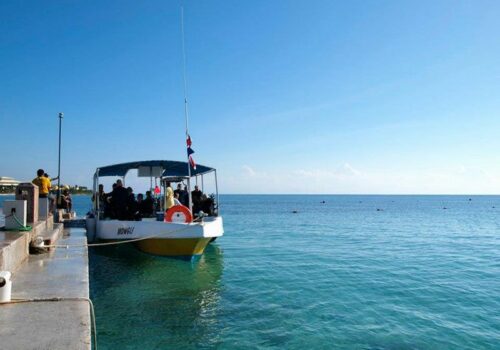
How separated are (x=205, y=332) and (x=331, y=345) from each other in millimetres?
2667

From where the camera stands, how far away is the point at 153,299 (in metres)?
11.0

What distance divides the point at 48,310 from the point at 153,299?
5.99 m

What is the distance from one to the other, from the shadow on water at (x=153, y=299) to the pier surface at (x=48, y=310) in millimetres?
1690

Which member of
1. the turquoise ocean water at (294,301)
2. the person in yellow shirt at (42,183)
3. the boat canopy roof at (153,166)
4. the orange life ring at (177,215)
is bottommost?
the turquoise ocean water at (294,301)

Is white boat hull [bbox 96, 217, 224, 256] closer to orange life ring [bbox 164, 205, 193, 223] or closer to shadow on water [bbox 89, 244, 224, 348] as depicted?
orange life ring [bbox 164, 205, 193, 223]

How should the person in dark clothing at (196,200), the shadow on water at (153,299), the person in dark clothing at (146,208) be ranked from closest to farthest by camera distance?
the shadow on water at (153,299) → the person in dark clothing at (146,208) → the person in dark clothing at (196,200)

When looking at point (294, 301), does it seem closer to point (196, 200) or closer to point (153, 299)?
point (153, 299)

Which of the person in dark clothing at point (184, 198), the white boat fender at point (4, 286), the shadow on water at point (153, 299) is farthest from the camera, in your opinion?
the person in dark clothing at point (184, 198)

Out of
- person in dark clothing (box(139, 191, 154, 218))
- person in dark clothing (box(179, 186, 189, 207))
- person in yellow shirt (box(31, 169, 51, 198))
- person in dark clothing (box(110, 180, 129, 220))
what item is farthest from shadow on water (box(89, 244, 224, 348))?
person in yellow shirt (box(31, 169, 51, 198))

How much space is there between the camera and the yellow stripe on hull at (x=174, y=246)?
14039 millimetres

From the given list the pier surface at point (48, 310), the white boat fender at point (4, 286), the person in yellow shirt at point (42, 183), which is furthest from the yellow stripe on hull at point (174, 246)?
the white boat fender at point (4, 286)

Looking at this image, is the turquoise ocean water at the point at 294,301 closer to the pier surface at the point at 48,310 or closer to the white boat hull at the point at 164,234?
the white boat hull at the point at 164,234

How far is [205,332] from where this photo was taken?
8719mm

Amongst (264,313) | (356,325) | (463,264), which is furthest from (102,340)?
(463,264)
